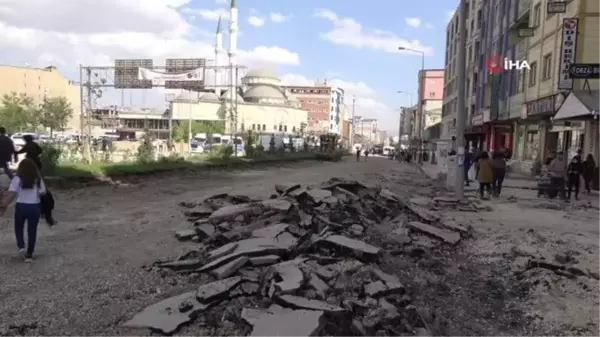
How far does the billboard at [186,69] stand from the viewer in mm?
44812

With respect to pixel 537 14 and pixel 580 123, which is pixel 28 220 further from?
pixel 537 14

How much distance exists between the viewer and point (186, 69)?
46.1 meters

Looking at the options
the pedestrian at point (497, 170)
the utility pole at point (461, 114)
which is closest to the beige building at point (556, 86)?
the pedestrian at point (497, 170)

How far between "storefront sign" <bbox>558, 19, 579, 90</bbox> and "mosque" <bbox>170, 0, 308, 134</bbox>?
76679 millimetres

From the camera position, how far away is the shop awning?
1811 centimetres

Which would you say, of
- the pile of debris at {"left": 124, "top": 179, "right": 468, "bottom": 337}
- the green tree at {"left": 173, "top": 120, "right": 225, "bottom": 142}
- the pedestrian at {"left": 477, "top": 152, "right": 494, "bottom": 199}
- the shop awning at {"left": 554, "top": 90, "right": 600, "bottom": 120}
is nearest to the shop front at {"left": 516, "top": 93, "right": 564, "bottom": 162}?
the shop awning at {"left": 554, "top": 90, "right": 600, "bottom": 120}

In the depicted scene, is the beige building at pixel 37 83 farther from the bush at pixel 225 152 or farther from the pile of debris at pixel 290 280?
the pile of debris at pixel 290 280

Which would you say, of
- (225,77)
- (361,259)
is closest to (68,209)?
(361,259)

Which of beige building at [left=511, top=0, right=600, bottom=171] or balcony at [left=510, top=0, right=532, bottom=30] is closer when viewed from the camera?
beige building at [left=511, top=0, right=600, bottom=171]

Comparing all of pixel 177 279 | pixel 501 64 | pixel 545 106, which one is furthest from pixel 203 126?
pixel 177 279

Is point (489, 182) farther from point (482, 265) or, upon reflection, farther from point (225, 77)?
point (225, 77)

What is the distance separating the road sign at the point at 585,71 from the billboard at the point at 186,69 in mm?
30437

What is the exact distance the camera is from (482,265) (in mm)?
8484

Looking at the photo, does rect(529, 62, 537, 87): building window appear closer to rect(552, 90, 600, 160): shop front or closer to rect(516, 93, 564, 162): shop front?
rect(516, 93, 564, 162): shop front
